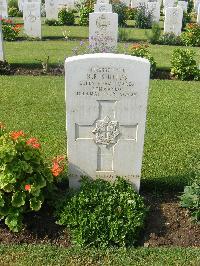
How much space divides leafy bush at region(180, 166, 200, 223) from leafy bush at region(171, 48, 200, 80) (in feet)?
21.5

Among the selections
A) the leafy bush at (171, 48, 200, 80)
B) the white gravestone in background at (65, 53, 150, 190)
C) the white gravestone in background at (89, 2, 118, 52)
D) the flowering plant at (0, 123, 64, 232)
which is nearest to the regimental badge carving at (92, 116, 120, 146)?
the white gravestone in background at (65, 53, 150, 190)

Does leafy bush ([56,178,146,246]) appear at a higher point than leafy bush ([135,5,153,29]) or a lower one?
lower

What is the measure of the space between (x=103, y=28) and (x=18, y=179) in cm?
957

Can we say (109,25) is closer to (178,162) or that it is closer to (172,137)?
(172,137)

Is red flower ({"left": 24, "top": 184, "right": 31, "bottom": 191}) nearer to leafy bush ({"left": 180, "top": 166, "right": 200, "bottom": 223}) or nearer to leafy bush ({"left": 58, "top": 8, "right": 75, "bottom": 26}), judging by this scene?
leafy bush ({"left": 180, "top": 166, "right": 200, "bottom": 223})

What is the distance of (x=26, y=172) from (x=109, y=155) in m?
1.05

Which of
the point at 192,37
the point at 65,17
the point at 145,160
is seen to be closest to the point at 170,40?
the point at 192,37

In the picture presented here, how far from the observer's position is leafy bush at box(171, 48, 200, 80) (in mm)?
10795

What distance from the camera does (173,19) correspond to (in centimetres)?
1666

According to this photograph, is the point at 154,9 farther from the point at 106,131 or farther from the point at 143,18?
the point at 106,131

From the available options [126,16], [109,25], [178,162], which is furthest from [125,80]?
[126,16]

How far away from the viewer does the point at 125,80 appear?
4.29 metres

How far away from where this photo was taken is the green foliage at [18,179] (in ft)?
13.5

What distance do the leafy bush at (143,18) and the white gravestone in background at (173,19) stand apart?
9.00ft
